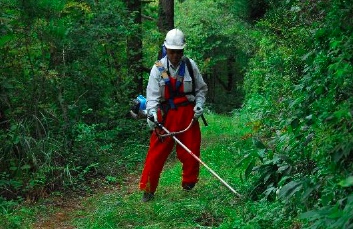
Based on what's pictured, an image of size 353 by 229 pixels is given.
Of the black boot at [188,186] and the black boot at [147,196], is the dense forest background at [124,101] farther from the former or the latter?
the black boot at [147,196]

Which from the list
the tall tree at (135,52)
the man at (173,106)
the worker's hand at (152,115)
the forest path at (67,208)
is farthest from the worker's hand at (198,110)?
the tall tree at (135,52)

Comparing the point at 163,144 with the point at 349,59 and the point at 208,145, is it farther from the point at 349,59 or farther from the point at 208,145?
the point at 208,145

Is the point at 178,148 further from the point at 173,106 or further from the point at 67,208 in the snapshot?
the point at 67,208

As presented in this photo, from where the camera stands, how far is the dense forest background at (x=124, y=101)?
13.9ft

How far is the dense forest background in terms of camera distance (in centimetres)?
423

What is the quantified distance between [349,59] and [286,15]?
19.8ft

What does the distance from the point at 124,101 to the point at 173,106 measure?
5327mm

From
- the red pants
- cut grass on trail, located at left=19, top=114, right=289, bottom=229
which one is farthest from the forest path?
the red pants

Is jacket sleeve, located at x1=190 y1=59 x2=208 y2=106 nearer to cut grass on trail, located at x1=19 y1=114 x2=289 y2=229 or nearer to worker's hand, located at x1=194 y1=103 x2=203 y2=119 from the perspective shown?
worker's hand, located at x1=194 y1=103 x2=203 y2=119

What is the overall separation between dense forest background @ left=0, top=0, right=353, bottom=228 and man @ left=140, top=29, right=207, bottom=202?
111 centimetres

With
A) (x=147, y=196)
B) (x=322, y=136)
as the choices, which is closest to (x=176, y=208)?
(x=147, y=196)

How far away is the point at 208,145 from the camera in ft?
43.0

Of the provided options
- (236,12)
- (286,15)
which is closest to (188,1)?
(236,12)

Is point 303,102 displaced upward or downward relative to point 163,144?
upward
